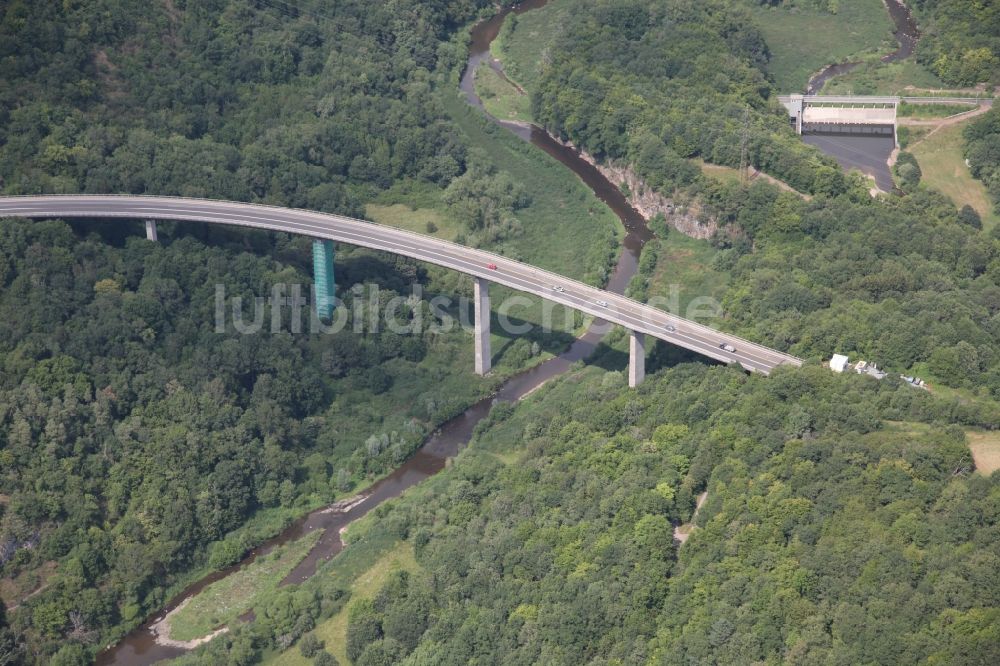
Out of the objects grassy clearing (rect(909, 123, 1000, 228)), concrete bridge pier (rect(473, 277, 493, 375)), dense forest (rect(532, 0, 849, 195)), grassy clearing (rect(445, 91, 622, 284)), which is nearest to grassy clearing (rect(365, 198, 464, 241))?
grassy clearing (rect(445, 91, 622, 284))

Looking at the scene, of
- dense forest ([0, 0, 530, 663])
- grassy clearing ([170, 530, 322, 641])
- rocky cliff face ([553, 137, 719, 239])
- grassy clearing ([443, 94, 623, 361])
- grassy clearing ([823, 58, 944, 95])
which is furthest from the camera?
grassy clearing ([823, 58, 944, 95])

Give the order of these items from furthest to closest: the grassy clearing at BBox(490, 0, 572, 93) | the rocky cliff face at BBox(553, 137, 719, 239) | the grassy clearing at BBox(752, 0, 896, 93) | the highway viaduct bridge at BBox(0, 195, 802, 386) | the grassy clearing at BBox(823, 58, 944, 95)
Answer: the grassy clearing at BBox(752, 0, 896, 93)
the grassy clearing at BBox(490, 0, 572, 93)
the grassy clearing at BBox(823, 58, 944, 95)
the rocky cliff face at BBox(553, 137, 719, 239)
the highway viaduct bridge at BBox(0, 195, 802, 386)

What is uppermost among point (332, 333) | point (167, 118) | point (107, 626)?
point (167, 118)

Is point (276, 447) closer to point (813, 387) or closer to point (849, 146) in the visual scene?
point (813, 387)

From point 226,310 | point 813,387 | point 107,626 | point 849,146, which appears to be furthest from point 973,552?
point 849,146

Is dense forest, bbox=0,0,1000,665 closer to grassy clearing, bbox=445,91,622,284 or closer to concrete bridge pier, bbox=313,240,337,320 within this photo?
concrete bridge pier, bbox=313,240,337,320

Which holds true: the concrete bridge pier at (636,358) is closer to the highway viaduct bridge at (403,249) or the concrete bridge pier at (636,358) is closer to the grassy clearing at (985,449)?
the highway viaduct bridge at (403,249)

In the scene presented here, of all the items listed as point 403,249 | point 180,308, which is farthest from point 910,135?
point 180,308

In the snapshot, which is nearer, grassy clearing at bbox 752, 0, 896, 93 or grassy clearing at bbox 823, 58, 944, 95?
grassy clearing at bbox 823, 58, 944, 95
